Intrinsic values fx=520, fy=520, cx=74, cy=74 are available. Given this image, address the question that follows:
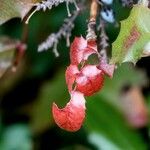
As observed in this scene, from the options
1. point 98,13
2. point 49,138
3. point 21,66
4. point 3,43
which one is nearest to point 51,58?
point 21,66

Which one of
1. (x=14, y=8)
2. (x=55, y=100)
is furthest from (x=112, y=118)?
(x=14, y=8)

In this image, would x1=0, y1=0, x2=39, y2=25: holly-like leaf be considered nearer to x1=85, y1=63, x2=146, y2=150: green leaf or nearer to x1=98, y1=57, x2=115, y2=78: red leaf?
x1=98, y1=57, x2=115, y2=78: red leaf

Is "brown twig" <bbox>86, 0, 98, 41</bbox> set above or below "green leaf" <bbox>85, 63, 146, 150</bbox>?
above

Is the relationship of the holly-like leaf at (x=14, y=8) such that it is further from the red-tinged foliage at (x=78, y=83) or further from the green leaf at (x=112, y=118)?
the green leaf at (x=112, y=118)

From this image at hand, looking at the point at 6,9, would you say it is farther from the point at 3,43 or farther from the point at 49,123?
the point at 49,123

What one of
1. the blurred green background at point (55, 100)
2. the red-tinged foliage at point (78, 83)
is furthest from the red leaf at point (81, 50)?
the blurred green background at point (55, 100)

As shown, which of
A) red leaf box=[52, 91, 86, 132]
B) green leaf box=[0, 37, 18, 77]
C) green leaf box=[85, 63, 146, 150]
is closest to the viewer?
red leaf box=[52, 91, 86, 132]

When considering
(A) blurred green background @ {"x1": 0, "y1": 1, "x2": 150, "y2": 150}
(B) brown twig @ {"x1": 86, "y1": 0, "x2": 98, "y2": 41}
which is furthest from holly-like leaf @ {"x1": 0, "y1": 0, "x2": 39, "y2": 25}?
(A) blurred green background @ {"x1": 0, "y1": 1, "x2": 150, "y2": 150}

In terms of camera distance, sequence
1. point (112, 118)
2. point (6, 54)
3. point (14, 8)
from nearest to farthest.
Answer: point (14, 8)
point (6, 54)
point (112, 118)

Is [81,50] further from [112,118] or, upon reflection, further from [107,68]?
[112,118]
